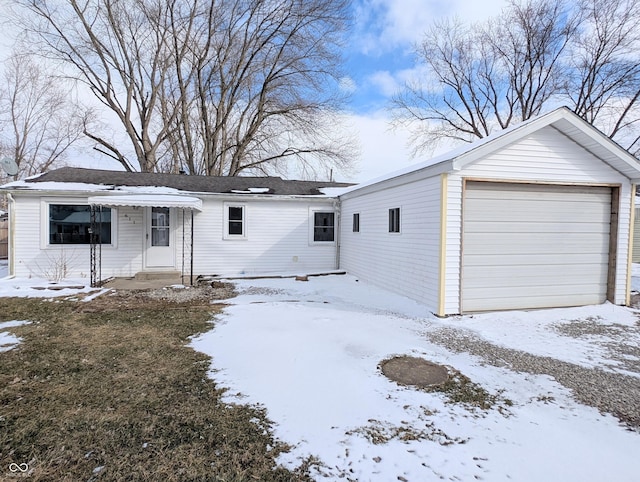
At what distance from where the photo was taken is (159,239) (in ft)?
35.7

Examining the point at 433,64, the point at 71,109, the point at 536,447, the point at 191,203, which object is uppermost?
the point at 433,64

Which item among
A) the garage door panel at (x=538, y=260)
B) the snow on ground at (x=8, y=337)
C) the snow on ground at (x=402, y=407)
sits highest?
the garage door panel at (x=538, y=260)

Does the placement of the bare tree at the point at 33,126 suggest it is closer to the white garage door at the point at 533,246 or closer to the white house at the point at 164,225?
the white house at the point at 164,225

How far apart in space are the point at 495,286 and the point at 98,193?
10606 mm

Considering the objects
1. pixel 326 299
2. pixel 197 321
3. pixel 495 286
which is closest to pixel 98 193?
pixel 197 321

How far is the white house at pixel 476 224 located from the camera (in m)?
6.46

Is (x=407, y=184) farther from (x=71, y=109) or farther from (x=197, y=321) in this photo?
(x=71, y=109)

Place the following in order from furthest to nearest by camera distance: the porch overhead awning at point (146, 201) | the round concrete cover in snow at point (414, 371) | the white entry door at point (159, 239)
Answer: the white entry door at point (159, 239) → the porch overhead awning at point (146, 201) → the round concrete cover in snow at point (414, 371)

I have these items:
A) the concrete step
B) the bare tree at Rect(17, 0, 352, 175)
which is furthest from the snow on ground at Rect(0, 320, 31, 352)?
the bare tree at Rect(17, 0, 352, 175)

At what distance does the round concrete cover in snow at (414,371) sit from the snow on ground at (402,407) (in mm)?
147

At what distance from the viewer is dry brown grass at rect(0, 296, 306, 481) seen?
231cm

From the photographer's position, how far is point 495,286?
6785 millimetres

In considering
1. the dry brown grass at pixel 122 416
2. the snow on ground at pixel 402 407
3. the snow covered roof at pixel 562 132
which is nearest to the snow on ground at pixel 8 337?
the dry brown grass at pixel 122 416

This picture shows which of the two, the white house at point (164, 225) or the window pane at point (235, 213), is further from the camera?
the window pane at point (235, 213)
